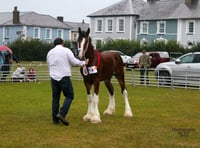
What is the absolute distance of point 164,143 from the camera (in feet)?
30.1

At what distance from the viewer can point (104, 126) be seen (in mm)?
11164

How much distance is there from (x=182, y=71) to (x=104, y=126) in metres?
13.2

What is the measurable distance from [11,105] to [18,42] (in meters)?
43.8

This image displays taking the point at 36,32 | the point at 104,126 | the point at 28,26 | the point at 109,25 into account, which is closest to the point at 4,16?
the point at 36,32

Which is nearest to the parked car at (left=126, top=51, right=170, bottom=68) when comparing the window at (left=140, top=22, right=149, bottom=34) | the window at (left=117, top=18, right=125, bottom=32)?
the window at (left=140, top=22, right=149, bottom=34)

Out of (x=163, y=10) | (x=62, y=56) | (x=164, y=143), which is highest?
(x=163, y=10)

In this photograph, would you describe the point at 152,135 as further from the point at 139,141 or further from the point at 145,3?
the point at 145,3

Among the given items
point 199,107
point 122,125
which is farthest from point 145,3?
point 122,125

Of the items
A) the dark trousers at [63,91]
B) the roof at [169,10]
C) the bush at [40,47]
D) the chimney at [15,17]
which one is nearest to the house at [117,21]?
the roof at [169,10]

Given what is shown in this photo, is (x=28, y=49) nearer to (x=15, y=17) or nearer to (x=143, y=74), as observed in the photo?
(x=15, y=17)

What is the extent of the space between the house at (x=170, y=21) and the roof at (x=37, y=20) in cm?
1799

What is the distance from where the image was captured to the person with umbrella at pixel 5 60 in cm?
2470

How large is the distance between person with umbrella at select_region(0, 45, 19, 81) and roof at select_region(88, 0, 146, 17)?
43.5 m

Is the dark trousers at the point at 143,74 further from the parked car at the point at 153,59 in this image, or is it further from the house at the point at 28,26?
the house at the point at 28,26
